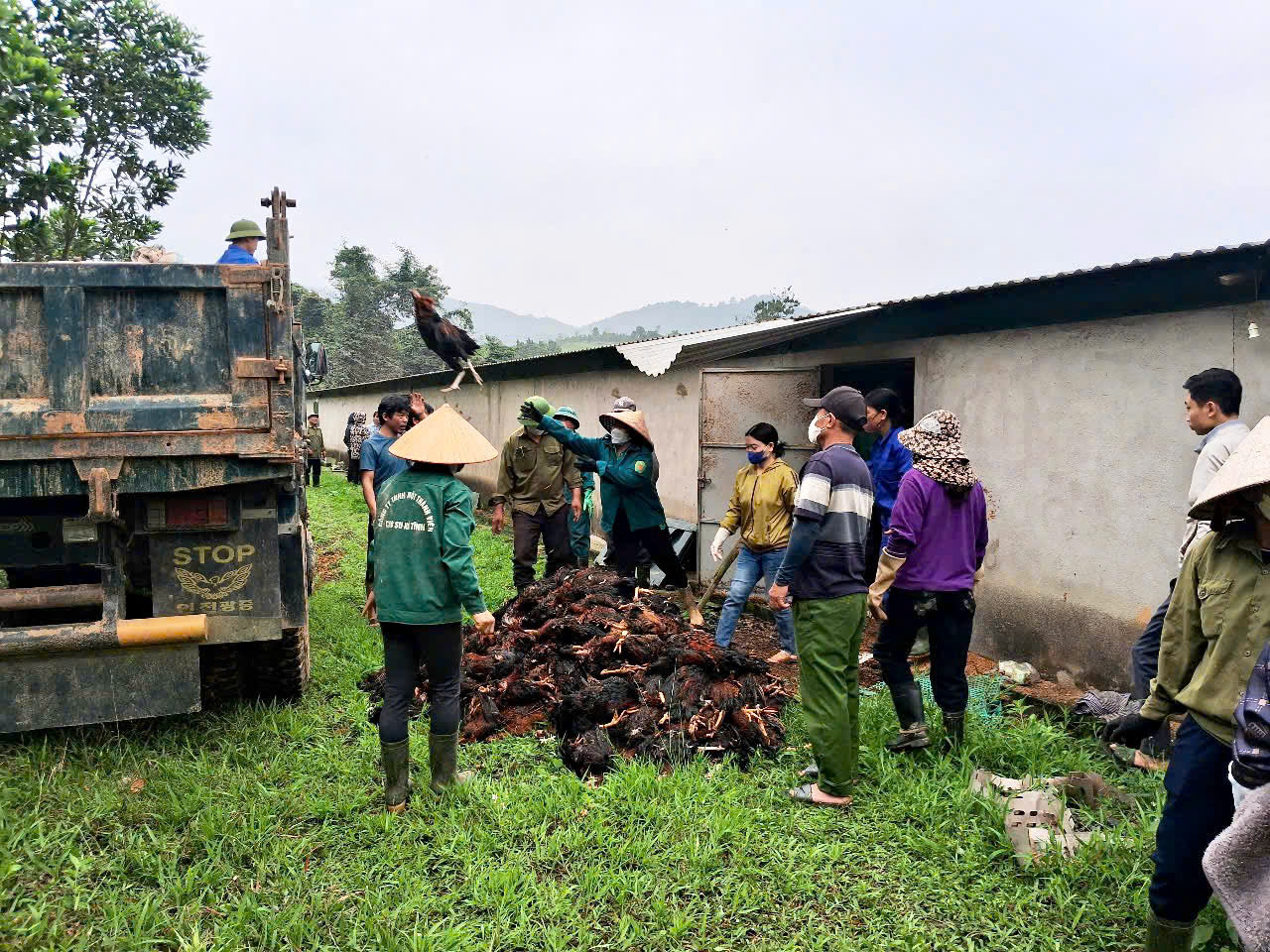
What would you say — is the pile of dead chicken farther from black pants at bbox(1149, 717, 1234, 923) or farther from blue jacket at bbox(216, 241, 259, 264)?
blue jacket at bbox(216, 241, 259, 264)

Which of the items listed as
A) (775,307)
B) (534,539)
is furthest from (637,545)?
(775,307)

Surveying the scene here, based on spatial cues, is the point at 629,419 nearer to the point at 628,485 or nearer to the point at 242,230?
the point at 628,485

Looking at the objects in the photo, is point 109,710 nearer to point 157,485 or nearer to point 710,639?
point 157,485

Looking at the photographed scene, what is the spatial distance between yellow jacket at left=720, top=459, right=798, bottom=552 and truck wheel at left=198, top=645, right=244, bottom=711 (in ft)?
10.8

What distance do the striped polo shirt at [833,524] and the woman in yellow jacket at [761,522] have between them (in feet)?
6.06

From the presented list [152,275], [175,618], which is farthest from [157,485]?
[152,275]

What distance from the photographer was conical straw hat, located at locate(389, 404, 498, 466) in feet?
11.2

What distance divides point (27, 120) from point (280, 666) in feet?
30.9

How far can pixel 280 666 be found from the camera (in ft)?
14.0

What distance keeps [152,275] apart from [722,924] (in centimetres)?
346

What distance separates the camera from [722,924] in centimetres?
274

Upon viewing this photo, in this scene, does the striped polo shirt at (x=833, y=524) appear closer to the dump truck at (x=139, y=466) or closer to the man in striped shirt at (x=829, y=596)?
the man in striped shirt at (x=829, y=596)

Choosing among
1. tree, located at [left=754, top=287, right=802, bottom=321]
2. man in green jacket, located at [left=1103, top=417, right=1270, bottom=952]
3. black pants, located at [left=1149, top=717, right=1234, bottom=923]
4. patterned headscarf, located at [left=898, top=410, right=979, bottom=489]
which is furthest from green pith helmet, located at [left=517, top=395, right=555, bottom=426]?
tree, located at [left=754, top=287, right=802, bottom=321]

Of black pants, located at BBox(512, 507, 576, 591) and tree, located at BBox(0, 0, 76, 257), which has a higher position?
tree, located at BBox(0, 0, 76, 257)
